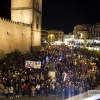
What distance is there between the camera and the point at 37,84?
11.5 meters

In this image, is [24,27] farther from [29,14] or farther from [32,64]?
[32,64]

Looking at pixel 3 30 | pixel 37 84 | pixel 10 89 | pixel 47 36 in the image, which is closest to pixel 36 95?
pixel 37 84

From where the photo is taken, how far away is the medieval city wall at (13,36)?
24958mm

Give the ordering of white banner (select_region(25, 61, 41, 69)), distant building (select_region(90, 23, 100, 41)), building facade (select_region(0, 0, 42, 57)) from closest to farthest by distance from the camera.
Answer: white banner (select_region(25, 61, 41, 69)), building facade (select_region(0, 0, 42, 57)), distant building (select_region(90, 23, 100, 41))

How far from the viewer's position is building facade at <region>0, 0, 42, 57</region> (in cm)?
2825

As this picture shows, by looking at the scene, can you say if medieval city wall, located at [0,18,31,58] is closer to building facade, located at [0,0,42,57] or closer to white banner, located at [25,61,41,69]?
building facade, located at [0,0,42,57]

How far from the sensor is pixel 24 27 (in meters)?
34.4

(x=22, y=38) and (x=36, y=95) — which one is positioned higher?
(x=22, y=38)

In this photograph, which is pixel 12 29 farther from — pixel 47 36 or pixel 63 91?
pixel 47 36

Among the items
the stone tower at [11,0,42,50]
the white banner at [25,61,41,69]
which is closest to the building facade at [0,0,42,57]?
the stone tower at [11,0,42,50]

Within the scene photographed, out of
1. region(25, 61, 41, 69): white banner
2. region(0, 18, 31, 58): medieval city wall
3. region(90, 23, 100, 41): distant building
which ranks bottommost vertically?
region(25, 61, 41, 69): white banner

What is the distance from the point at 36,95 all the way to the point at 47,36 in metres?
84.7

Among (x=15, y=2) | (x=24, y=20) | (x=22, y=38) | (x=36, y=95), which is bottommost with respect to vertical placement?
(x=36, y=95)

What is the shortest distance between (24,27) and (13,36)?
5999mm
